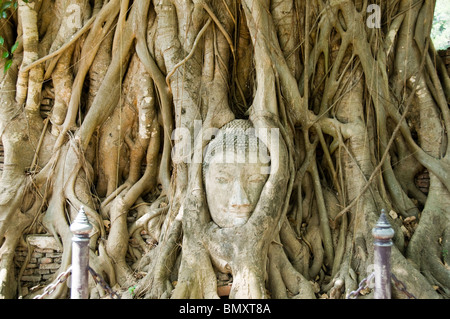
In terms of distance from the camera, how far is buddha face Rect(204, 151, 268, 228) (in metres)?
3.46

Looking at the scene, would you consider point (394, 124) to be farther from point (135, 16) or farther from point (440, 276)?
point (135, 16)

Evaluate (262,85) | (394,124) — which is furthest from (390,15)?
(262,85)

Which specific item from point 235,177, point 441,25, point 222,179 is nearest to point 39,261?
point 222,179

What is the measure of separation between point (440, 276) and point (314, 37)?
2.39 m

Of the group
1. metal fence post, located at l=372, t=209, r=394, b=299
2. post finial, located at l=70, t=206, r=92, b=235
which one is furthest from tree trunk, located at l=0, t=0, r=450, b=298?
post finial, located at l=70, t=206, r=92, b=235

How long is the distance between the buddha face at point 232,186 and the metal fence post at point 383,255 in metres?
1.11

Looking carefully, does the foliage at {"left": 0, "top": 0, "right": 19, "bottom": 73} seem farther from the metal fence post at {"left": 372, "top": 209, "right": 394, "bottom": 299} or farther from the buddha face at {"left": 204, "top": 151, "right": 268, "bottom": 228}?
the metal fence post at {"left": 372, "top": 209, "right": 394, "bottom": 299}

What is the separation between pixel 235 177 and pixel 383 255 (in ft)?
4.31

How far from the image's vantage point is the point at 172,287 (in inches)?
137

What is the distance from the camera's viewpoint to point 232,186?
3516mm

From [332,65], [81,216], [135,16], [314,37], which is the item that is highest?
[135,16]

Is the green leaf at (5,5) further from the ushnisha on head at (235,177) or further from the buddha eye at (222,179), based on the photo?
the buddha eye at (222,179)

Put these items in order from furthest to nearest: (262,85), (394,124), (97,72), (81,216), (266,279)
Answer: (97,72), (394,124), (262,85), (266,279), (81,216)

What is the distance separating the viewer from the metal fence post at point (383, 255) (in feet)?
8.56
